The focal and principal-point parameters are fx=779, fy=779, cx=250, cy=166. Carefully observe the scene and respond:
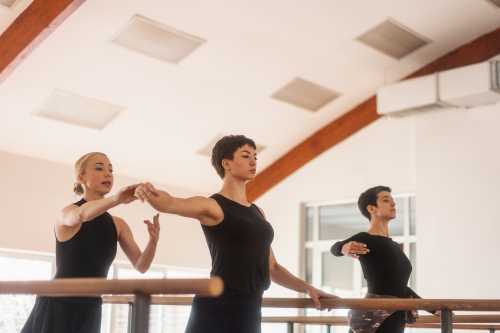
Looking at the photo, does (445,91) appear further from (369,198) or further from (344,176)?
(369,198)

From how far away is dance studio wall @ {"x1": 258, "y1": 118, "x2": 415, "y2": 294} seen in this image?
7957 millimetres

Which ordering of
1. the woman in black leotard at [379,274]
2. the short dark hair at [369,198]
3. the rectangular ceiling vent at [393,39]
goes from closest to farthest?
the woman in black leotard at [379,274] < the short dark hair at [369,198] < the rectangular ceiling vent at [393,39]

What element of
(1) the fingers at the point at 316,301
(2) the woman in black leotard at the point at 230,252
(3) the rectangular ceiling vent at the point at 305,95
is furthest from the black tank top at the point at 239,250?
(3) the rectangular ceiling vent at the point at 305,95

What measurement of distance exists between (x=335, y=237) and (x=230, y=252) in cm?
625

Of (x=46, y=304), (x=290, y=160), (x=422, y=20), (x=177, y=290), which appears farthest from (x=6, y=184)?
(x=177, y=290)

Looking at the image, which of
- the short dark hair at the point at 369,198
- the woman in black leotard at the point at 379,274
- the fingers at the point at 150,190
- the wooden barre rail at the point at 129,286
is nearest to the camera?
the wooden barre rail at the point at 129,286

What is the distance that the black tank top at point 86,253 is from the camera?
2.64 metres

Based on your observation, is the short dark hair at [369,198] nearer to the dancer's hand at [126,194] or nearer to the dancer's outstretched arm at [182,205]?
the dancer's outstretched arm at [182,205]

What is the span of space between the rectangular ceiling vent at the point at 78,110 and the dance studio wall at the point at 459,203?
9.97ft

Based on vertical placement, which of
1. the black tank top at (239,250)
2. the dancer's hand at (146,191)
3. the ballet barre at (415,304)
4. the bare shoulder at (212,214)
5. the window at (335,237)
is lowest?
the ballet barre at (415,304)

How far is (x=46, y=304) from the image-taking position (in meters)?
2.54

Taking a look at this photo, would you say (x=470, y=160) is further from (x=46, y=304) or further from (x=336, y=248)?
(x=46, y=304)

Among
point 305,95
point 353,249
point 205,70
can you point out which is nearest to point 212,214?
point 353,249

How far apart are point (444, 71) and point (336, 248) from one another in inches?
164
